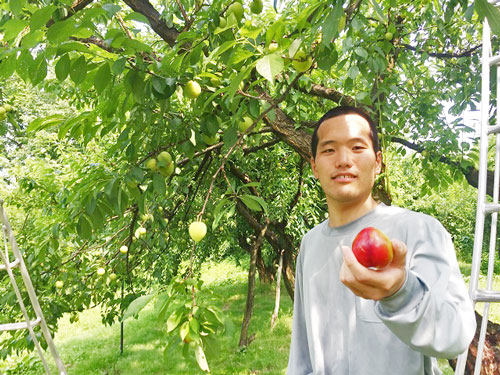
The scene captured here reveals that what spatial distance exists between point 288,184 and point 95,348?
13.8ft

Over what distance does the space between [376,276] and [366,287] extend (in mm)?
26

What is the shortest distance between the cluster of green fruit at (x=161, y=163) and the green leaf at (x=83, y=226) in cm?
45

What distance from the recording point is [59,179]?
3.74 metres

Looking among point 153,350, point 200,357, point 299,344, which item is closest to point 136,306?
point 200,357

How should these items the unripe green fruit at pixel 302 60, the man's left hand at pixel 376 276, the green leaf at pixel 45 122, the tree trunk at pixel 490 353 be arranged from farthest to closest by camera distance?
1. the tree trunk at pixel 490 353
2. the green leaf at pixel 45 122
3. the unripe green fruit at pixel 302 60
4. the man's left hand at pixel 376 276

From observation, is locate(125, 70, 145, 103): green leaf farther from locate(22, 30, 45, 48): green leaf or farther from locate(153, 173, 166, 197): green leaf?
locate(153, 173, 166, 197): green leaf

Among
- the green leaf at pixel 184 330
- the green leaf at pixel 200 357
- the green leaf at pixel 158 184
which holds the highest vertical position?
the green leaf at pixel 158 184

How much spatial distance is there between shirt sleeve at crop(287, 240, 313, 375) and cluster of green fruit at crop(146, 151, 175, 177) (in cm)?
80

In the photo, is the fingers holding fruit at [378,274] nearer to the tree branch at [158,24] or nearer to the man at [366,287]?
the man at [366,287]

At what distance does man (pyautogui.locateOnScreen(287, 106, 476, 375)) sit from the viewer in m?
0.63

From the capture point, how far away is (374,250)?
69 cm

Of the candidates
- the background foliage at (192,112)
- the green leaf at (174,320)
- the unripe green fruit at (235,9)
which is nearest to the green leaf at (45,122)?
the background foliage at (192,112)

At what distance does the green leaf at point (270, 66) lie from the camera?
3.31ft

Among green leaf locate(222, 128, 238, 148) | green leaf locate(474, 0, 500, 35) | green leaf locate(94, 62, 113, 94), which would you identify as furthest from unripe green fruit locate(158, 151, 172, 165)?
green leaf locate(474, 0, 500, 35)
